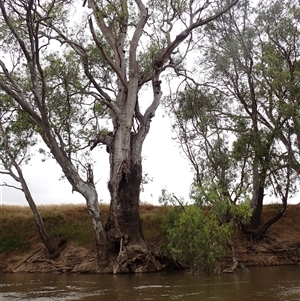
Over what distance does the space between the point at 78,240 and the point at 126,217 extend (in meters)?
5.38

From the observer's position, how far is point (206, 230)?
50.3 ft

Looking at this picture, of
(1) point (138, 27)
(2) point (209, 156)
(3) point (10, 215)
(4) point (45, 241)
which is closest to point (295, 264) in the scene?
(2) point (209, 156)

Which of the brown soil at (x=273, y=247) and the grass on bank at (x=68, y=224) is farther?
the grass on bank at (x=68, y=224)

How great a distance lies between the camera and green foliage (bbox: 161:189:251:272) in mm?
15531

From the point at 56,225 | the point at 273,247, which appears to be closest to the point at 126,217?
the point at 56,225

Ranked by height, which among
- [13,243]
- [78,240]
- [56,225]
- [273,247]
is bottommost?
[273,247]

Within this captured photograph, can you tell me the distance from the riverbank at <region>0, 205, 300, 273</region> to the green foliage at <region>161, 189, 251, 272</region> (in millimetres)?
3679

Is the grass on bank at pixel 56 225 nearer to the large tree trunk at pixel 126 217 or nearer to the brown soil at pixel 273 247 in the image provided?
the large tree trunk at pixel 126 217

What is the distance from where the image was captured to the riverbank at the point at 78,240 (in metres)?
21.5

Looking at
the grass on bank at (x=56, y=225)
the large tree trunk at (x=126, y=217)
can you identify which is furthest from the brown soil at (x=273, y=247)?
the large tree trunk at (x=126, y=217)

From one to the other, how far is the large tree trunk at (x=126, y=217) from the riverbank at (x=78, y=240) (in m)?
1.71

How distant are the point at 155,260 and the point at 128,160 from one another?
4.34m

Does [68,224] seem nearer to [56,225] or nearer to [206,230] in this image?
[56,225]

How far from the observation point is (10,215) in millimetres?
26109
